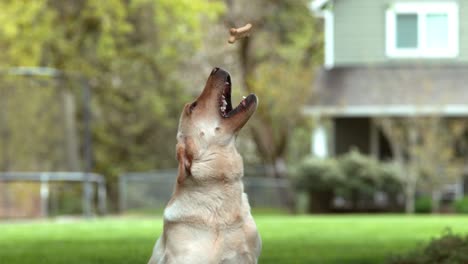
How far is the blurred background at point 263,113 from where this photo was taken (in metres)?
25.4

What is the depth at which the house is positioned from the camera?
26.0 m

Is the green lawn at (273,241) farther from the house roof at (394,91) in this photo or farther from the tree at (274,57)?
the tree at (274,57)

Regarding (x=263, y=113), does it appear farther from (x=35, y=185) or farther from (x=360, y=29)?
(x=360, y=29)

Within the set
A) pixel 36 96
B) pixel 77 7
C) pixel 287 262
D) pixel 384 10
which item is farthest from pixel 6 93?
pixel 287 262

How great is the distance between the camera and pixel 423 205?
112 ft

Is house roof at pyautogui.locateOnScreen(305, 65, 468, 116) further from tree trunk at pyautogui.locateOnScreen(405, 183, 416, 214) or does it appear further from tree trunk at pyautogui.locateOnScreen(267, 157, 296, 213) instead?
tree trunk at pyautogui.locateOnScreen(267, 157, 296, 213)

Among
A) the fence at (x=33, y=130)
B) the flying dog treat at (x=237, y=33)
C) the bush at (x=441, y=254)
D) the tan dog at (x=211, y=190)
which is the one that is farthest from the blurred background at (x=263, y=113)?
the tan dog at (x=211, y=190)

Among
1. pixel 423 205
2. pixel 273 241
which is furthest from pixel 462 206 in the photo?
pixel 273 241

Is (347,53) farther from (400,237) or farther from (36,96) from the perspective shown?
(400,237)

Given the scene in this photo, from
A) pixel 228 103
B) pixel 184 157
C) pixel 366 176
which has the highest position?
pixel 228 103

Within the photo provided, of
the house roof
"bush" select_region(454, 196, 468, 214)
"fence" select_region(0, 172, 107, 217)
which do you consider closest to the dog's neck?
"fence" select_region(0, 172, 107, 217)

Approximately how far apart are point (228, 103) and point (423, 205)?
27.6m

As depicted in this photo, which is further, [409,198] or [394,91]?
[394,91]

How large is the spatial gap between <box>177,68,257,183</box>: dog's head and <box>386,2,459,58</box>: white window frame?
612 inches
